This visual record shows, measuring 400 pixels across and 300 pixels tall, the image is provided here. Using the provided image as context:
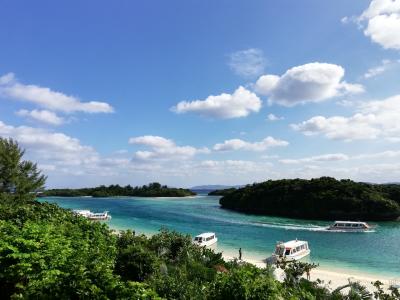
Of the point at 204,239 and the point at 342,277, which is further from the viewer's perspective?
the point at 204,239

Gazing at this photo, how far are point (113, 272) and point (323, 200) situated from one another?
268 feet

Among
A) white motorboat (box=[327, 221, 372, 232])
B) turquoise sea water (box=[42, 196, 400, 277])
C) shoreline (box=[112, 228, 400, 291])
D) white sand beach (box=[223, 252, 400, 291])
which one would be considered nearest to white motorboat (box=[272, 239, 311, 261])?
turquoise sea water (box=[42, 196, 400, 277])

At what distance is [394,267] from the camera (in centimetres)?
3809

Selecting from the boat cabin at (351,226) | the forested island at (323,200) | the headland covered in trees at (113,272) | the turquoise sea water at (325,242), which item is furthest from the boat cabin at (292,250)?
the forested island at (323,200)

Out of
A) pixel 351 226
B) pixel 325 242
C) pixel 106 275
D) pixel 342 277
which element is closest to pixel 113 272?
pixel 106 275

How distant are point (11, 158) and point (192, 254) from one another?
25409 mm

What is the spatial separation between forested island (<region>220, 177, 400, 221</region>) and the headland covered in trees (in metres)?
69.7

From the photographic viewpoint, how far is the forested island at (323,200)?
83625mm

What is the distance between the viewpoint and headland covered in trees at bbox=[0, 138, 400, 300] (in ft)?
28.0

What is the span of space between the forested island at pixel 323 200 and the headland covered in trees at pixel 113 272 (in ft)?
229

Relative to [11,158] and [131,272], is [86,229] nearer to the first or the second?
[131,272]

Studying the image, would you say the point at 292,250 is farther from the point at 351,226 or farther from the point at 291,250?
the point at 351,226

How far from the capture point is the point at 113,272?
14.7 m

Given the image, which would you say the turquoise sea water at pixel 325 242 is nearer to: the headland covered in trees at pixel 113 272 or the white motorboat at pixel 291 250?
the white motorboat at pixel 291 250
